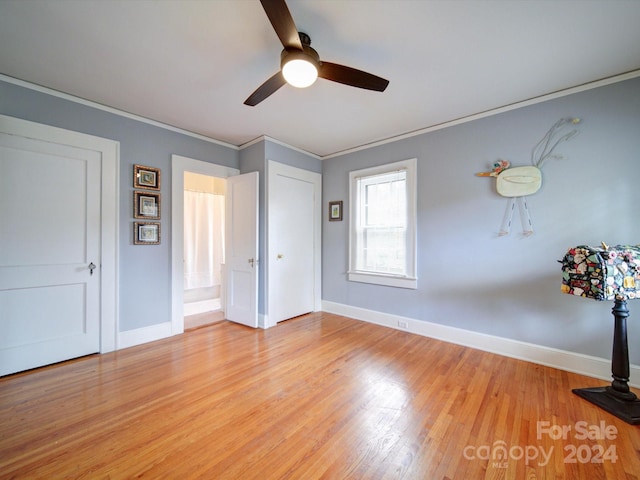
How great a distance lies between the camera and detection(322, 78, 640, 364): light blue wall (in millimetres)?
2205

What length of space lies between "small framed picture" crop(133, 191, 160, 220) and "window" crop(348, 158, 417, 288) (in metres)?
Answer: 2.62

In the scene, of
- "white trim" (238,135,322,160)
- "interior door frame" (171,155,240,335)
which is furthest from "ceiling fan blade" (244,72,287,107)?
"interior door frame" (171,155,240,335)

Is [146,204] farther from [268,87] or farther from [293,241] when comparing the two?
[268,87]

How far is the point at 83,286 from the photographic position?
262 cm

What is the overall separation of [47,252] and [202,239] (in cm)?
271

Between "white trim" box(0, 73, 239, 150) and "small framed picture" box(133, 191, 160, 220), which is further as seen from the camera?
"small framed picture" box(133, 191, 160, 220)

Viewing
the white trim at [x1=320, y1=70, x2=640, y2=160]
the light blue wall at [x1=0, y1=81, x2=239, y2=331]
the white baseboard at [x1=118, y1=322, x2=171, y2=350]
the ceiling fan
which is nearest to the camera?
the ceiling fan

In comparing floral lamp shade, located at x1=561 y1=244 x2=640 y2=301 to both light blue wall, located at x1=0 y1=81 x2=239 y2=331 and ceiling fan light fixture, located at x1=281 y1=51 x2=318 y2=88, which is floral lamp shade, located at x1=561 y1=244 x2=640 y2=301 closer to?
ceiling fan light fixture, located at x1=281 y1=51 x2=318 y2=88

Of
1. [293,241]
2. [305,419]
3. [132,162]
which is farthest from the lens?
[293,241]

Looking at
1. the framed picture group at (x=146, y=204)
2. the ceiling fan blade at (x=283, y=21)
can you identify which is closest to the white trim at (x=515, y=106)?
the ceiling fan blade at (x=283, y=21)

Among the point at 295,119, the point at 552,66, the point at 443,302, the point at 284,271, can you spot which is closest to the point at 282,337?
the point at 284,271

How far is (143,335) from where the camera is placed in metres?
2.97

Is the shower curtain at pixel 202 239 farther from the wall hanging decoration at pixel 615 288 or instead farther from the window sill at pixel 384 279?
the wall hanging decoration at pixel 615 288

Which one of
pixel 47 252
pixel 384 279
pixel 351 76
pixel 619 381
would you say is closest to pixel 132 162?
pixel 47 252
